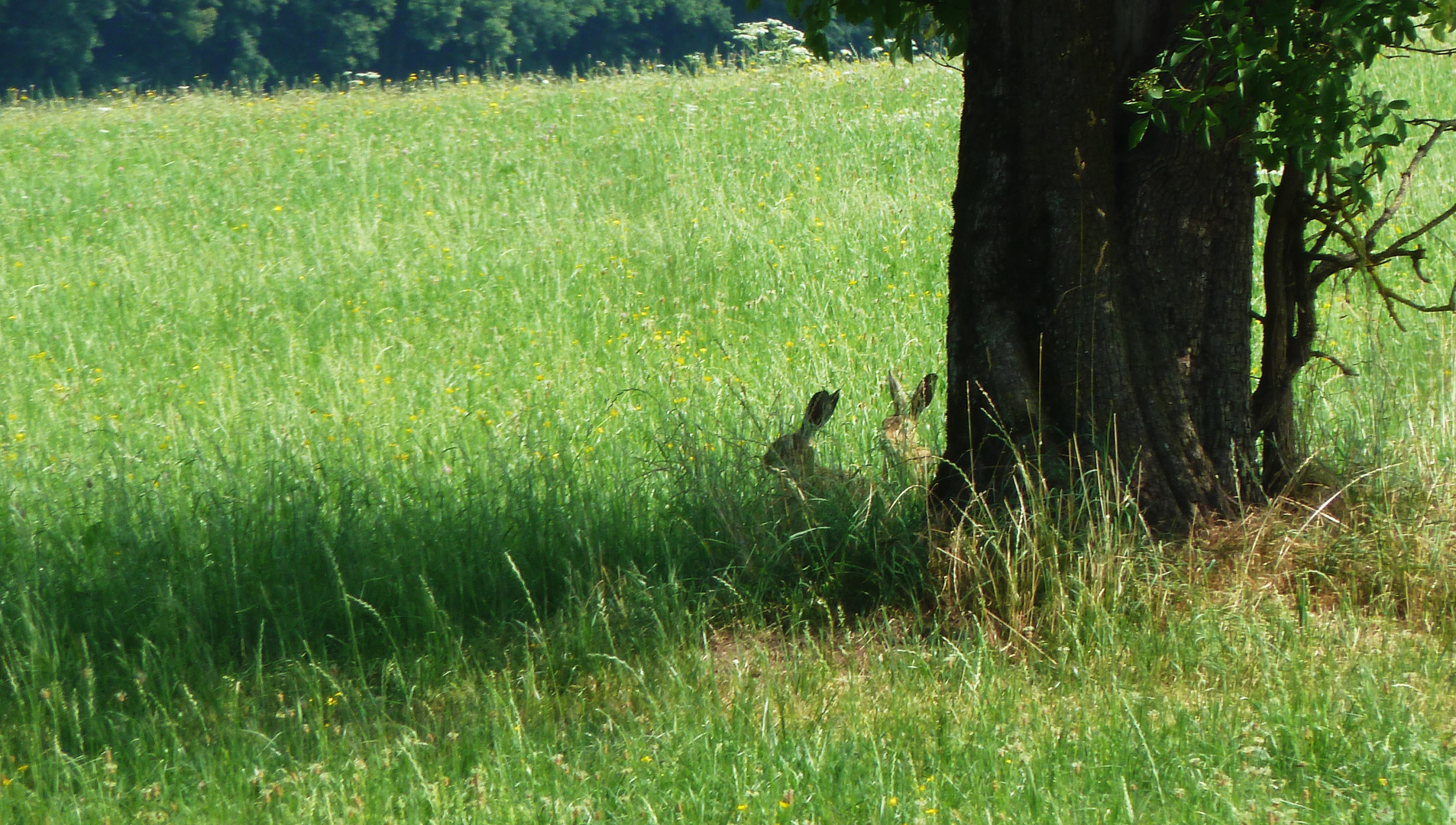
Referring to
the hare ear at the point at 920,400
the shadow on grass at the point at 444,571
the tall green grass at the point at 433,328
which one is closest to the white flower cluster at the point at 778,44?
the tall green grass at the point at 433,328

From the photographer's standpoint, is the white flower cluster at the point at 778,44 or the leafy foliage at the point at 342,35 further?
the leafy foliage at the point at 342,35

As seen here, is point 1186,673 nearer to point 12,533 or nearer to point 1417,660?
point 1417,660

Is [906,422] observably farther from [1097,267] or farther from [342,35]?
[342,35]

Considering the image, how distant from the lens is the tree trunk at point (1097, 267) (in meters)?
3.97

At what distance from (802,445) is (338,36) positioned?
1694 inches

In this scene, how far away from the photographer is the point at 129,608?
4.37 m

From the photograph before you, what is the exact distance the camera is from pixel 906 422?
5004 millimetres

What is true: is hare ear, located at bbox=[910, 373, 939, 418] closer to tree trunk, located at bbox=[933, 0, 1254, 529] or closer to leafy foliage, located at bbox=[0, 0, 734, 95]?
tree trunk, located at bbox=[933, 0, 1254, 529]

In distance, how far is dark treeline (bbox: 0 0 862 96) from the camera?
4028 cm

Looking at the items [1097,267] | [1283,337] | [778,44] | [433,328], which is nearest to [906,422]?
[1097,267]

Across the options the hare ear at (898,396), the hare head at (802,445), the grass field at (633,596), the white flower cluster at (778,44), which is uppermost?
the white flower cluster at (778,44)

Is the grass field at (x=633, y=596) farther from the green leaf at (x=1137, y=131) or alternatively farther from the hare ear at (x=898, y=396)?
the green leaf at (x=1137, y=131)

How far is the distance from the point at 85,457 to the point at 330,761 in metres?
3.82

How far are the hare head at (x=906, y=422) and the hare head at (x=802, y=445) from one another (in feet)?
0.79
